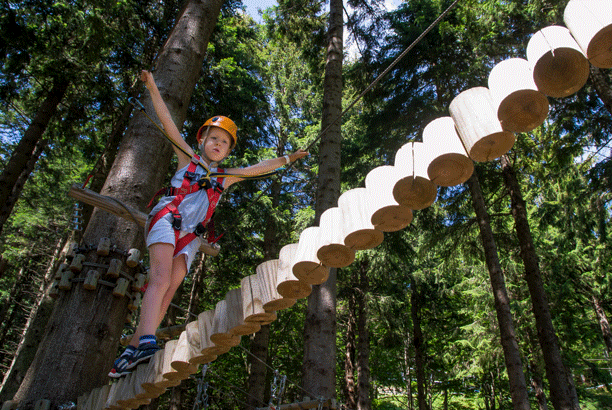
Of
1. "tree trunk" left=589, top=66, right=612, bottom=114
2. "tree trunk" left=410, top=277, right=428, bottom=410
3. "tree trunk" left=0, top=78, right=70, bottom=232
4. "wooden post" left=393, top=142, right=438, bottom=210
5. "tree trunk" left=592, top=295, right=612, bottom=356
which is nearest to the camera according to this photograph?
"wooden post" left=393, top=142, right=438, bottom=210

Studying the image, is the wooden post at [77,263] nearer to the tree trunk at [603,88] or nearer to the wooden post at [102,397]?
the wooden post at [102,397]

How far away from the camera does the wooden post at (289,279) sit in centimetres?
162

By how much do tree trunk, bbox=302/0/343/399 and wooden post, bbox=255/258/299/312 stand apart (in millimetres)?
2189

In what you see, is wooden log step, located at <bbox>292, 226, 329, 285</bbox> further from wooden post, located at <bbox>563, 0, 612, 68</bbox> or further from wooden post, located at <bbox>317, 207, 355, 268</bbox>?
wooden post, located at <bbox>563, 0, 612, 68</bbox>

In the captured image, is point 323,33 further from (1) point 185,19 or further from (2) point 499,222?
(2) point 499,222

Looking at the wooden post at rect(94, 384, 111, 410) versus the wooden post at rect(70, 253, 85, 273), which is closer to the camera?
the wooden post at rect(94, 384, 111, 410)

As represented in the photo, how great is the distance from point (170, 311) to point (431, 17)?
8887mm

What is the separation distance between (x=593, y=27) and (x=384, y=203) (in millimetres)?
668

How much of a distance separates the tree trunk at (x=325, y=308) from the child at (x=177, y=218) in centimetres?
143

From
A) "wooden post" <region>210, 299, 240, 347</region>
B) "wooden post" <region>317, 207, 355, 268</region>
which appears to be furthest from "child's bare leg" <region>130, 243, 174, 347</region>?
"wooden post" <region>317, 207, 355, 268</region>

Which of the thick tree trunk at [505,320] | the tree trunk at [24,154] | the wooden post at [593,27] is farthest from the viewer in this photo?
the tree trunk at [24,154]

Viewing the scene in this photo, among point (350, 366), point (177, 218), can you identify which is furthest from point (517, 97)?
point (350, 366)

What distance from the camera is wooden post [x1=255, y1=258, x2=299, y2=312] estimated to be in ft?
5.61

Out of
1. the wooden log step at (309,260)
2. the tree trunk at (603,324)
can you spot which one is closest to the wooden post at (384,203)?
the wooden log step at (309,260)
